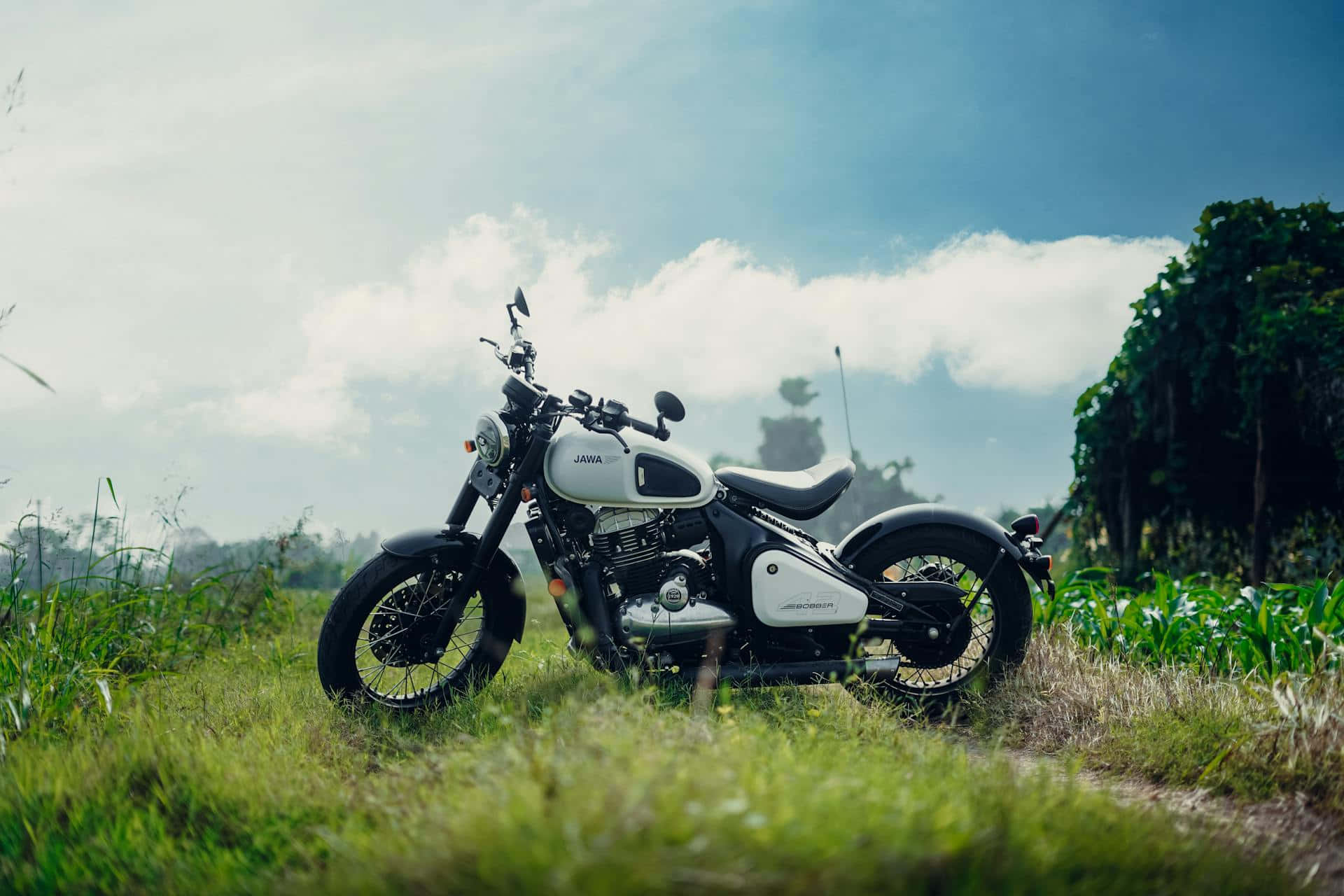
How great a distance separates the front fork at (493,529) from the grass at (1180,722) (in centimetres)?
219

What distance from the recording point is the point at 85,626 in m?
4.42

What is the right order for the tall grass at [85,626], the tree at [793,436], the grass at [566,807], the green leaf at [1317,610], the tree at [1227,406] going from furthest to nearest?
the tree at [793,436]
the tree at [1227,406]
the green leaf at [1317,610]
the tall grass at [85,626]
the grass at [566,807]

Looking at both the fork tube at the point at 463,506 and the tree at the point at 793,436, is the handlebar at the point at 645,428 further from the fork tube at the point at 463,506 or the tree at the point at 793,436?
the tree at the point at 793,436

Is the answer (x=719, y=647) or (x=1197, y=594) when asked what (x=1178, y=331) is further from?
(x=719, y=647)

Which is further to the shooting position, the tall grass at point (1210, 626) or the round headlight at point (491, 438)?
the tall grass at point (1210, 626)

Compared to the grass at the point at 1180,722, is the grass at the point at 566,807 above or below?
above

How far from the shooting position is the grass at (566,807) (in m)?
1.65

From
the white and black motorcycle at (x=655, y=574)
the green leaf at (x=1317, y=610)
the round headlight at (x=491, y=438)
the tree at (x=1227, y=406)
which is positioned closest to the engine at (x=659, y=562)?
the white and black motorcycle at (x=655, y=574)

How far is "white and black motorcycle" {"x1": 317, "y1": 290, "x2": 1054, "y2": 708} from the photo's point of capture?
374 centimetres

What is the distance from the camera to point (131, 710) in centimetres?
353

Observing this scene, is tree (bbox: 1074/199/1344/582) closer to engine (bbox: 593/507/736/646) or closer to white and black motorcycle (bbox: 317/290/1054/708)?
white and black motorcycle (bbox: 317/290/1054/708)

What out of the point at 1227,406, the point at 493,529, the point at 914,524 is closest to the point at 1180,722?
the point at 914,524

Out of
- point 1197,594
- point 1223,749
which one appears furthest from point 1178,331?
point 1223,749

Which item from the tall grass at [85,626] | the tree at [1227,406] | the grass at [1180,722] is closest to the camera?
the grass at [1180,722]
